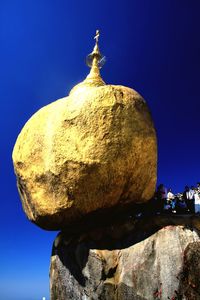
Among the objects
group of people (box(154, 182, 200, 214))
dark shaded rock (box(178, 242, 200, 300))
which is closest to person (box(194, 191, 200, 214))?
group of people (box(154, 182, 200, 214))

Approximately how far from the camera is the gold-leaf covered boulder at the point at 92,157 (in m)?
9.37

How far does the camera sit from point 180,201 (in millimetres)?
11344

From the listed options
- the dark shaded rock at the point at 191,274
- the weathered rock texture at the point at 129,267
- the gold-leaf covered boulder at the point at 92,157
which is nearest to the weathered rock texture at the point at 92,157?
the gold-leaf covered boulder at the point at 92,157

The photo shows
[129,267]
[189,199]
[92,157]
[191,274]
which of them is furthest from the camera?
[189,199]

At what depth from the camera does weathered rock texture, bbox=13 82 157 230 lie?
9359 millimetres

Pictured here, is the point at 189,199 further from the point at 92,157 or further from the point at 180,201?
the point at 92,157

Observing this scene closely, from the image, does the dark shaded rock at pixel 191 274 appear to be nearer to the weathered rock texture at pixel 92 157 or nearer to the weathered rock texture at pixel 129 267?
the weathered rock texture at pixel 129 267

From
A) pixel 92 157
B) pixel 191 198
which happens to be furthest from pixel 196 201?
pixel 92 157

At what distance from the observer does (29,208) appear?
35.4 feet

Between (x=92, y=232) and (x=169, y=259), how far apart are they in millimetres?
2642

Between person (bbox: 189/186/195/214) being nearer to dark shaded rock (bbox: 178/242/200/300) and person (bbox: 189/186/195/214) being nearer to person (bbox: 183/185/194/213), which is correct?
person (bbox: 183/185/194/213)

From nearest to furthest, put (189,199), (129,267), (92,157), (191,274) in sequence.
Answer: (191,274) → (129,267) → (92,157) → (189,199)

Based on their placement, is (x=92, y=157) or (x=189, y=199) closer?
(x=92, y=157)

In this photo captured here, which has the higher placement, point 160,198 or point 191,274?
point 160,198
